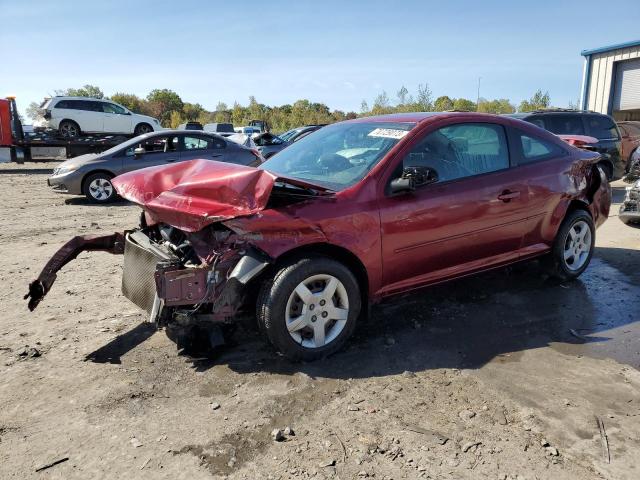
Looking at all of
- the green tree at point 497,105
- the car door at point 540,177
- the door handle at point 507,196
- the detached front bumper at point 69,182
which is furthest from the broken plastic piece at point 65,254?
the green tree at point 497,105

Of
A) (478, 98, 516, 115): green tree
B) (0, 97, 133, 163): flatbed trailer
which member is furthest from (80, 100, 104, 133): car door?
(478, 98, 516, 115): green tree

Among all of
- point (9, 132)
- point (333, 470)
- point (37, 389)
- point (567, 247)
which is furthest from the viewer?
point (9, 132)

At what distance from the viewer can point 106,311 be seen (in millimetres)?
4516

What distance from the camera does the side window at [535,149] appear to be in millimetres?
4672

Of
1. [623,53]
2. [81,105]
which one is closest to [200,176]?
[81,105]

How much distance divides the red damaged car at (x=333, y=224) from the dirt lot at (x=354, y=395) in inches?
14.2

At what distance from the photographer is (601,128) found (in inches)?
455

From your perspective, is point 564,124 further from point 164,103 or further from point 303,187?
point 164,103

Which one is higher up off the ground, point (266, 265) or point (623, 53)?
point (623, 53)

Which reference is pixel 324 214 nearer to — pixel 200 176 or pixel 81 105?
pixel 200 176

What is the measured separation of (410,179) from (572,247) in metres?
2.47

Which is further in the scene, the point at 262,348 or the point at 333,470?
the point at 262,348

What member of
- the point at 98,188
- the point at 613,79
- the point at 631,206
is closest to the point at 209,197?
the point at 631,206

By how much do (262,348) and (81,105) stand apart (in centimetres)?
1931
